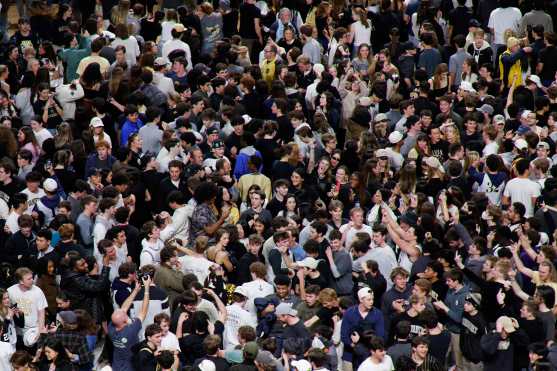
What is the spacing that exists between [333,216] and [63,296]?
3.65m

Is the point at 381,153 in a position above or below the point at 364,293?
below

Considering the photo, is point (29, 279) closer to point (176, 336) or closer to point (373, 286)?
point (176, 336)

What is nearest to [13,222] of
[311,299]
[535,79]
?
[311,299]

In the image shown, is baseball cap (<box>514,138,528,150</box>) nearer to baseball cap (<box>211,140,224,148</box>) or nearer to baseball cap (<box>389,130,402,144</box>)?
baseball cap (<box>389,130,402,144</box>)

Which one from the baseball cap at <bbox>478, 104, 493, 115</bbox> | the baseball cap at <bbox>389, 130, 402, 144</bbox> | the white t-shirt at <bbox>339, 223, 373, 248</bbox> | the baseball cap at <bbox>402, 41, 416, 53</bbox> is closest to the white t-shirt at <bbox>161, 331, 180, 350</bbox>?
the white t-shirt at <bbox>339, 223, 373, 248</bbox>

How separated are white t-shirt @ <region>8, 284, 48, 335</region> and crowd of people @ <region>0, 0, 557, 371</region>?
2cm

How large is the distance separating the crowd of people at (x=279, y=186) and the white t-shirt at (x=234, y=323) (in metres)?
0.02

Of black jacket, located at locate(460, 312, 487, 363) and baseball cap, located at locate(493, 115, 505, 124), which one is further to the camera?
baseball cap, located at locate(493, 115, 505, 124)

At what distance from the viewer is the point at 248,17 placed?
76.4ft

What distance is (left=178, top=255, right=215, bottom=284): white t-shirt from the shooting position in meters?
15.4

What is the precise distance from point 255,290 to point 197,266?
824 mm

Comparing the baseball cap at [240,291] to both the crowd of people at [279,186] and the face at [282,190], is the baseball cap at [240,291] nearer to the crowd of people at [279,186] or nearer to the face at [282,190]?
the crowd of people at [279,186]

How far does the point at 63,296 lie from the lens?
48.8 ft

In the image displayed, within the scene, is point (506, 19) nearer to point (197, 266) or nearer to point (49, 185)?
point (49, 185)
